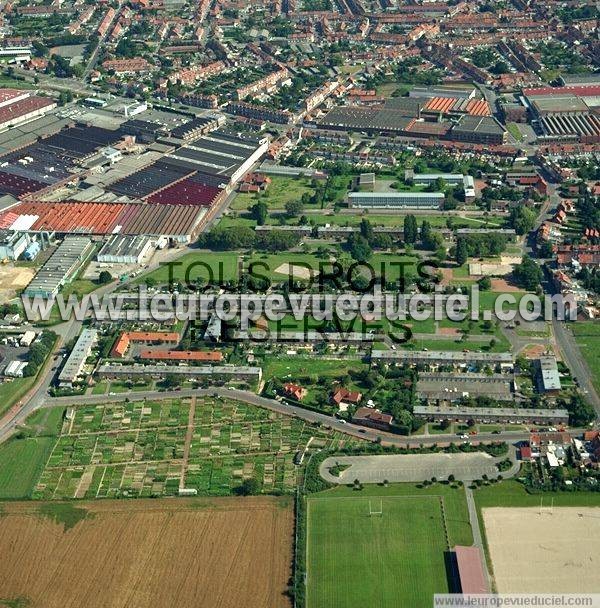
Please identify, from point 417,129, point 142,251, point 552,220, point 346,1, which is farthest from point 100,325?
point 346,1

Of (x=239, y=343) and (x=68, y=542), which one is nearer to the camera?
(x=68, y=542)

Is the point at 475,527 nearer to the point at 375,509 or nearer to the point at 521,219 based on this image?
the point at 375,509

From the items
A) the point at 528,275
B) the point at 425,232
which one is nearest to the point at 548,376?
the point at 528,275

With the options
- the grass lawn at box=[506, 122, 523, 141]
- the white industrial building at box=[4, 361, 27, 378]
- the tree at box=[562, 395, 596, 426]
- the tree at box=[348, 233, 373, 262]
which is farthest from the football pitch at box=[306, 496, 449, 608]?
the grass lawn at box=[506, 122, 523, 141]

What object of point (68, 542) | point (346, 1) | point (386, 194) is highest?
point (346, 1)

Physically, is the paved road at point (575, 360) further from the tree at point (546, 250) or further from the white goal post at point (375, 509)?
the white goal post at point (375, 509)

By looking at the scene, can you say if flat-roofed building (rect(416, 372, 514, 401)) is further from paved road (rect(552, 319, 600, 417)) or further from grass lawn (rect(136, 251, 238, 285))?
grass lawn (rect(136, 251, 238, 285))

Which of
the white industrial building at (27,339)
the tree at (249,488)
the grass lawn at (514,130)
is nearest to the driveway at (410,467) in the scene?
the tree at (249,488)

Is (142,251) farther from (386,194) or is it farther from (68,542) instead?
(68,542)
